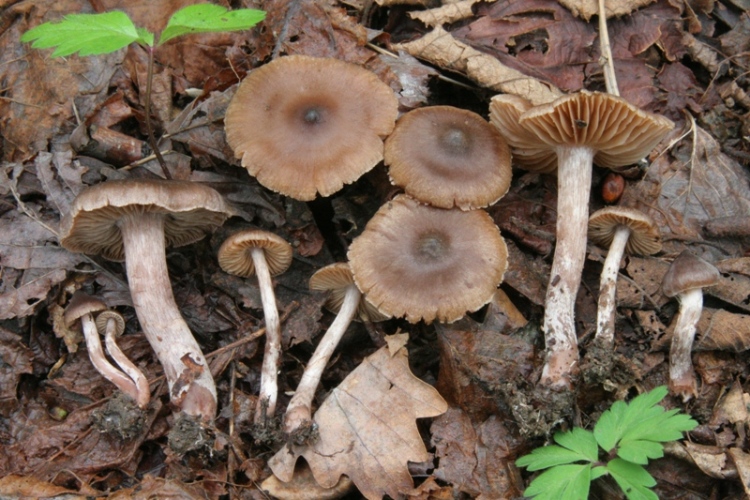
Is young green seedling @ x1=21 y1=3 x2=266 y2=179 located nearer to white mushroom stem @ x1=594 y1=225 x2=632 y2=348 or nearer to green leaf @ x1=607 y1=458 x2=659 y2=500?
white mushroom stem @ x1=594 y1=225 x2=632 y2=348

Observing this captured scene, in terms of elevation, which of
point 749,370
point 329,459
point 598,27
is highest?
point 598,27

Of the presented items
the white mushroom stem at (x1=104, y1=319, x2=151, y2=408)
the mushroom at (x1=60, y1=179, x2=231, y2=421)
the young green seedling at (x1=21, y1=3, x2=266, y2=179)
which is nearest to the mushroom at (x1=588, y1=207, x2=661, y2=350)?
the mushroom at (x1=60, y1=179, x2=231, y2=421)

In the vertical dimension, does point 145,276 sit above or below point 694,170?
below

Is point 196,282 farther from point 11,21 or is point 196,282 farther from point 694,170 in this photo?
point 694,170

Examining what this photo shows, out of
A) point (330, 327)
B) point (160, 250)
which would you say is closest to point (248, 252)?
point (160, 250)

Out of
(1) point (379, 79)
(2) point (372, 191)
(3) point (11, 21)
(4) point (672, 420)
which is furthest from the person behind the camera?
(3) point (11, 21)

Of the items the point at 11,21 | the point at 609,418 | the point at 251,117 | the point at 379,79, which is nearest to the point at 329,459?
the point at 609,418

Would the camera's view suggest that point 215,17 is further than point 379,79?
No
